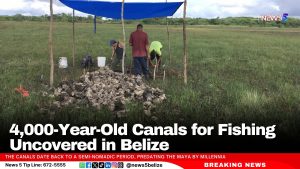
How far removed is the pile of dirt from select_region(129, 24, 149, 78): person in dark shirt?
1.82 m

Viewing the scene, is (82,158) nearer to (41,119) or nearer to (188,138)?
(188,138)

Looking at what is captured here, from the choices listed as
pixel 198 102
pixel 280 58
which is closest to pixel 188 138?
pixel 198 102

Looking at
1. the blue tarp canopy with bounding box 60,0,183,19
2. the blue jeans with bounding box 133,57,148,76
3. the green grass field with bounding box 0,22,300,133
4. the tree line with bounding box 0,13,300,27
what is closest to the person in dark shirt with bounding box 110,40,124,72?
the blue tarp canopy with bounding box 60,0,183,19

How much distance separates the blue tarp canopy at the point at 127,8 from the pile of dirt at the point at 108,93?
331 centimetres

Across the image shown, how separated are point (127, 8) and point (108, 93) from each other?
5379 millimetres

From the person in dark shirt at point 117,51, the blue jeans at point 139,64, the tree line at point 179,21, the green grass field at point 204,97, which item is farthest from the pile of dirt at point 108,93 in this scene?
the tree line at point 179,21

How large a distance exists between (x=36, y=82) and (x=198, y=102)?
5.17 metres

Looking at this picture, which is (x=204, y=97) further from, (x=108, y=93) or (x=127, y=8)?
(x=127, y=8)

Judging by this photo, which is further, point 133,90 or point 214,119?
point 133,90

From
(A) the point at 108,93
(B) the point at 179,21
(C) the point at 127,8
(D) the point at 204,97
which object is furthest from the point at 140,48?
(B) the point at 179,21

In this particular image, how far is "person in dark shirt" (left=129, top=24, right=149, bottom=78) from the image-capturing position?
12.0 meters

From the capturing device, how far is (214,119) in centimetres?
776

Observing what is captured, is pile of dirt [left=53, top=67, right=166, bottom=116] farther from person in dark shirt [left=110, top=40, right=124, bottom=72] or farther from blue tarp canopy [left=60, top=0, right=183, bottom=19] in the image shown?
person in dark shirt [left=110, top=40, right=124, bottom=72]

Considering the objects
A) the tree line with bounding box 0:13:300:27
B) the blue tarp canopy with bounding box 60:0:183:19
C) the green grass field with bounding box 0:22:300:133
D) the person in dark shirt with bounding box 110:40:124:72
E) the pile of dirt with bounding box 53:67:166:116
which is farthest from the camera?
the tree line with bounding box 0:13:300:27
